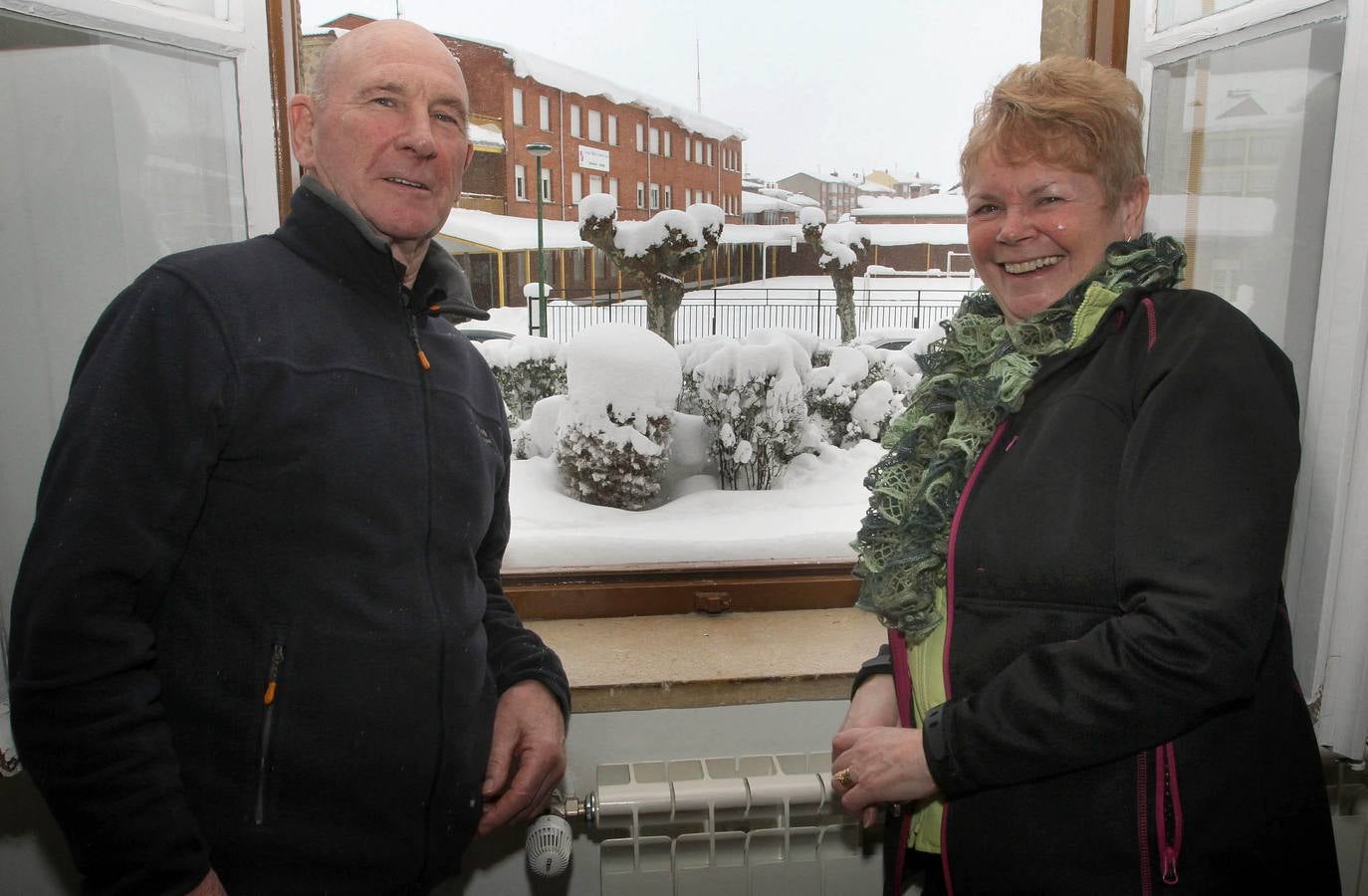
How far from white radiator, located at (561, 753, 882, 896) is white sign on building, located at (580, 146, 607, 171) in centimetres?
110

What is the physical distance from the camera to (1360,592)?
122cm

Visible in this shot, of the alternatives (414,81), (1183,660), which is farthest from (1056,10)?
(1183,660)

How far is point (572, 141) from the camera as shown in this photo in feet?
5.60

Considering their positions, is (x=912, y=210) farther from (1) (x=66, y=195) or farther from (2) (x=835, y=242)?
(1) (x=66, y=195)

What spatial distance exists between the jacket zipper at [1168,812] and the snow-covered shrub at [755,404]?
3.68 feet

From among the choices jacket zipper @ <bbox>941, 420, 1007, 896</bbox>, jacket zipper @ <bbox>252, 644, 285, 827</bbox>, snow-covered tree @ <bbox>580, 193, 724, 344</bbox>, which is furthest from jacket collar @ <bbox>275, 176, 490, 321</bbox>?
snow-covered tree @ <bbox>580, 193, 724, 344</bbox>

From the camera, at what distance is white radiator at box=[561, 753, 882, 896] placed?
1457 millimetres

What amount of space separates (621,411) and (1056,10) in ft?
3.59

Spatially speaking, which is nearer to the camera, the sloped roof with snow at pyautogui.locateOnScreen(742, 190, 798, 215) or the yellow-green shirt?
the yellow-green shirt

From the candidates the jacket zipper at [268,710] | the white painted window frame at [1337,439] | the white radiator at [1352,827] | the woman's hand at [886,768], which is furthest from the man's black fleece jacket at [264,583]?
the white radiator at [1352,827]

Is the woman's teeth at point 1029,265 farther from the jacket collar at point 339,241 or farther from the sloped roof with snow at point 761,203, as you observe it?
the sloped roof with snow at point 761,203

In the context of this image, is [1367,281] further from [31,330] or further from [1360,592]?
[31,330]

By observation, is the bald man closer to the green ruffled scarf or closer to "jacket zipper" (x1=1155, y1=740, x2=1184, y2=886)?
the green ruffled scarf

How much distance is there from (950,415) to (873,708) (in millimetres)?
382
